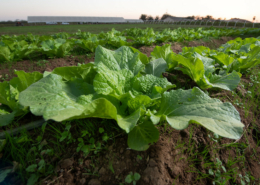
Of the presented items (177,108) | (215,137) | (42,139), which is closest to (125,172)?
(177,108)

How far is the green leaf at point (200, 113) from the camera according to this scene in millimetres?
945

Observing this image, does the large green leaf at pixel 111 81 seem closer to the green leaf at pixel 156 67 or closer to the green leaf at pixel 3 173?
the green leaf at pixel 156 67

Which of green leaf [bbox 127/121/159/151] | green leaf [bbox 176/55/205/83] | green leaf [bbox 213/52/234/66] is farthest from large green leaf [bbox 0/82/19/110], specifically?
green leaf [bbox 213/52/234/66]

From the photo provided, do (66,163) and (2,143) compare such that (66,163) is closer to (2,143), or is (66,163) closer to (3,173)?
(3,173)

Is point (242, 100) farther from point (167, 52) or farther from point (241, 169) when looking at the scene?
point (167, 52)

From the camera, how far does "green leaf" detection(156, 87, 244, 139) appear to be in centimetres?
95

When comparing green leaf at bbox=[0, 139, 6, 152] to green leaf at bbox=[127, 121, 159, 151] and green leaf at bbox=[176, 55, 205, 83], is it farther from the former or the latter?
green leaf at bbox=[176, 55, 205, 83]

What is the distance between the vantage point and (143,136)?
113cm

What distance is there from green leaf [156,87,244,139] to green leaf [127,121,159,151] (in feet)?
0.44

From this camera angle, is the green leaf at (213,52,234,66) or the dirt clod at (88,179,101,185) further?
the green leaf at (213,52,234,66)

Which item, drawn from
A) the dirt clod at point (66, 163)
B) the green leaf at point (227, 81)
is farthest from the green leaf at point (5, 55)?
the green leaf at point (227, 81)

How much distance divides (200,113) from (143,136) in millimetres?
449

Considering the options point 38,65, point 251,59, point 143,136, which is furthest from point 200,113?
point 38,65

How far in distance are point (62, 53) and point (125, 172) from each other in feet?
10.3
